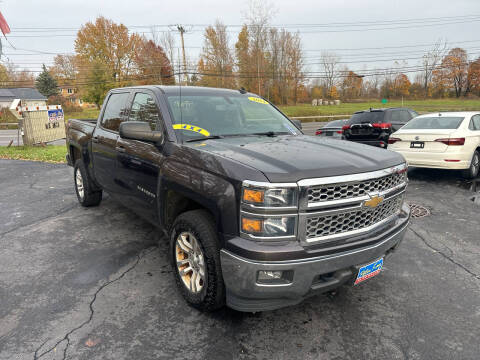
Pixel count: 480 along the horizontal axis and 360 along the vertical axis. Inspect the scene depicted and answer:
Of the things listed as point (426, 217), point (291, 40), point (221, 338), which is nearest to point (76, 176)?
point (221, 338)

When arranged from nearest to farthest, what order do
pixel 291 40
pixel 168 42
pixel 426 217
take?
pixel 426 217
pixel 168 42
pixel 291 40

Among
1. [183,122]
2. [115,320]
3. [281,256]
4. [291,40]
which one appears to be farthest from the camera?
[291,40]

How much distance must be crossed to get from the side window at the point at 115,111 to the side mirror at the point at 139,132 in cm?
115

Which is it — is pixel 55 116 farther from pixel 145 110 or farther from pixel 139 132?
pixel 139 132

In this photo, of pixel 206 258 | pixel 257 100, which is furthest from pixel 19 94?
Answer: pixel 206 258

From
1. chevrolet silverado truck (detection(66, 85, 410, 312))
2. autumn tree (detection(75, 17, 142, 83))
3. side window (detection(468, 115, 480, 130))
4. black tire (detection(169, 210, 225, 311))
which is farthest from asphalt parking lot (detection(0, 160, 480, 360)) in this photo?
autumn tree (detection(75, 17, 142, 83))

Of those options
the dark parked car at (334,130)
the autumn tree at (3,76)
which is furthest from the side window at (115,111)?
the autumn tree at (3,76)

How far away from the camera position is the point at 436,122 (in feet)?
25.0

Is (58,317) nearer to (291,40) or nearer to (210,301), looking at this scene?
(210,301)

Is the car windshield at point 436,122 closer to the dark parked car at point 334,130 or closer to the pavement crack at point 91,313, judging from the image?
the dark parked car at point 334,130

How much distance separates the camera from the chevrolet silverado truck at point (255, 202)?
2.16 metres

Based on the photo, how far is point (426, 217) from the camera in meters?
5.25

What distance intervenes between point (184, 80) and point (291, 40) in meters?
18.2

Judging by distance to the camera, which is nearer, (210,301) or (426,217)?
(210,301)
